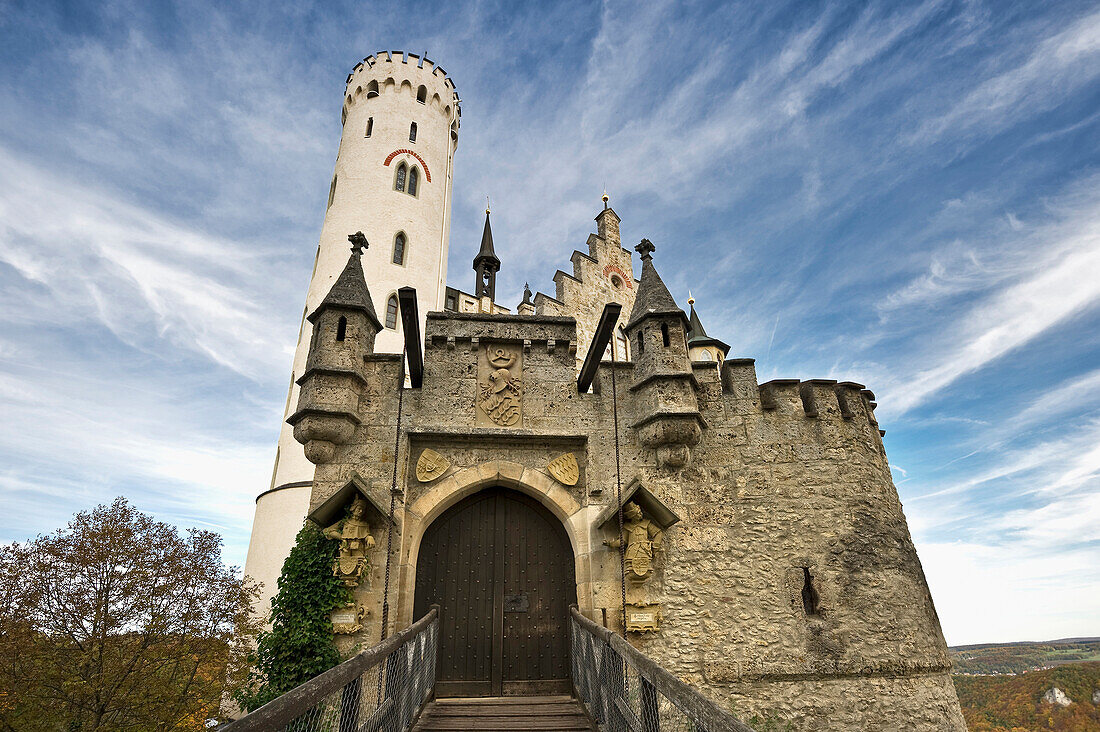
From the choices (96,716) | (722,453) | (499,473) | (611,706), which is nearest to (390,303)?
(499,473)

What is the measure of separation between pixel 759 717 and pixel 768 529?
237 cm

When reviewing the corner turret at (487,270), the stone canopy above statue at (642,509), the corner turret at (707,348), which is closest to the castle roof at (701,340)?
the corner turret at (707,348)

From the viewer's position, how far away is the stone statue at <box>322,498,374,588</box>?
6.78m

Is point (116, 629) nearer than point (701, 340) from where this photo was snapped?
Yes

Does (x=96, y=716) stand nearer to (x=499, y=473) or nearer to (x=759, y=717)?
(x=499, y=473)

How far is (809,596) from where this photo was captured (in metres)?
7.76

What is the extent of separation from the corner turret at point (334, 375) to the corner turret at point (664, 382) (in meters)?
3.99

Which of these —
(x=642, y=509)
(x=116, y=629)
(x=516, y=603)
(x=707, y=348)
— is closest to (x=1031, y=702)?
(x=707, y=348)

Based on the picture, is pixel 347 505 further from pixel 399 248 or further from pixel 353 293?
pixel 399 248

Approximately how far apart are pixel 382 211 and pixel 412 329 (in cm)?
1376

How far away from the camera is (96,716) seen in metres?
15.4

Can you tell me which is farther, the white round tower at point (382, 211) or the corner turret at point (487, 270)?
the corner turret at point (487, 270)

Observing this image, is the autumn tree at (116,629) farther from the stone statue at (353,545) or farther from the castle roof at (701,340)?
the castle roof at (701,340)

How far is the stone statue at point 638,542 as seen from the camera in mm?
7273
